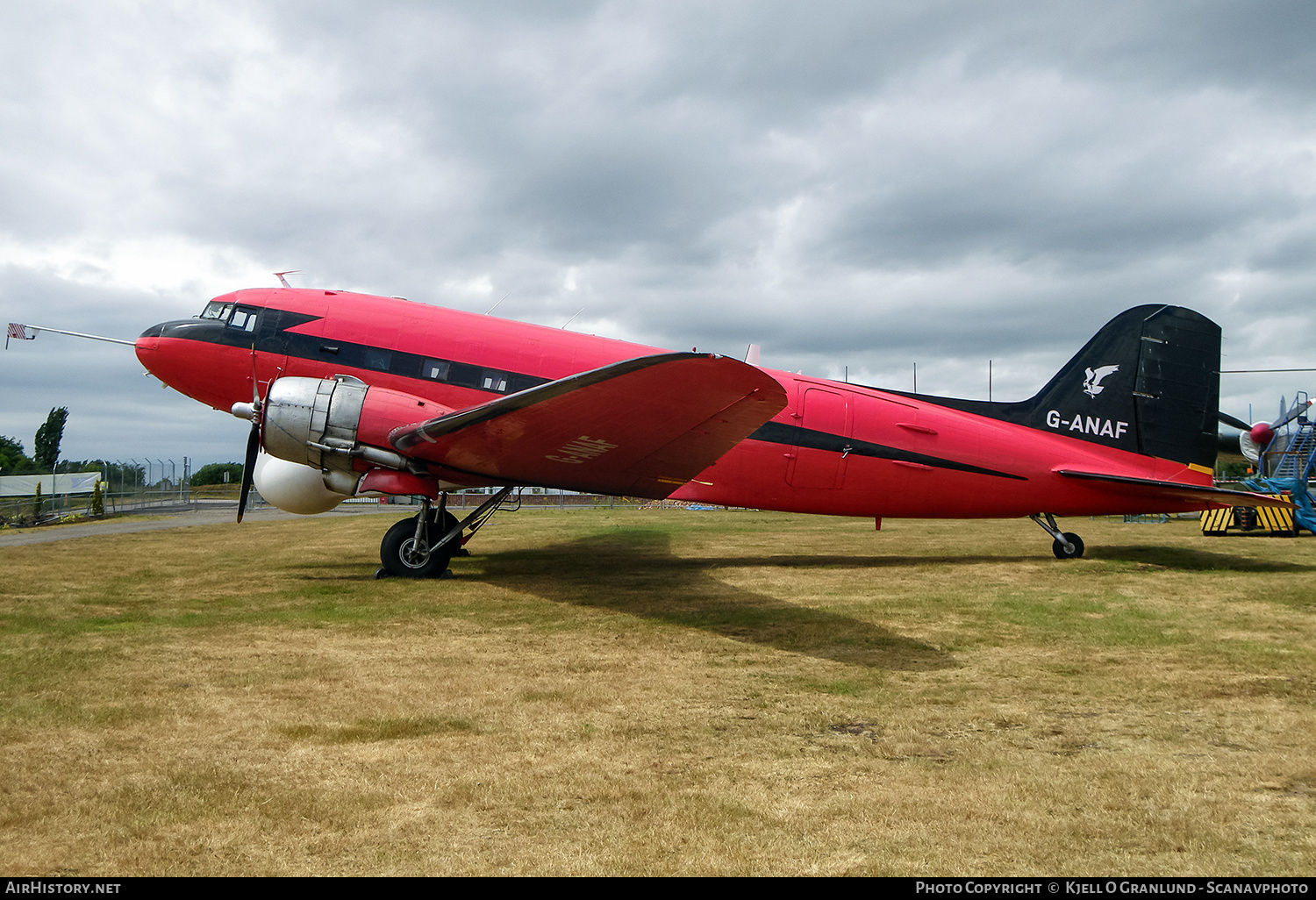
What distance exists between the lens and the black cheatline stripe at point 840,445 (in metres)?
12.2

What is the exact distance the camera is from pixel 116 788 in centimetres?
337

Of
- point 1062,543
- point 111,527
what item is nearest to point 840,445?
point 1062,543

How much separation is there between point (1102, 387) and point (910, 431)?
153 inches

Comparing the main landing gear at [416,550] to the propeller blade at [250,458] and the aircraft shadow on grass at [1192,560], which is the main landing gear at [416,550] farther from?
the aircraft shadow on grass at [1192,560]

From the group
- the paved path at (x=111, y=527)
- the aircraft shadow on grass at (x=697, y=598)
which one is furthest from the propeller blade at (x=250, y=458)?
the paved path at (x=111, y=527)

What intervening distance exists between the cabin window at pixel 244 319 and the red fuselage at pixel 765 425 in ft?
0.09

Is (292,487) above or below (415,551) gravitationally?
above

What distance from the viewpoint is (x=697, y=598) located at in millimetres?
9242

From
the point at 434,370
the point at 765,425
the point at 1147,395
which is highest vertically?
the point at 1147,395

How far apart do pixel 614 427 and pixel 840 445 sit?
498 centimetres

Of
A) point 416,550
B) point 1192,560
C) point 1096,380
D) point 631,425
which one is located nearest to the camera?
point 631,425

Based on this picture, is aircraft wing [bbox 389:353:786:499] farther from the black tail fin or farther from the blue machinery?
the blue machinery

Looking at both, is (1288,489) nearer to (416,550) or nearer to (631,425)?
(631,425)
